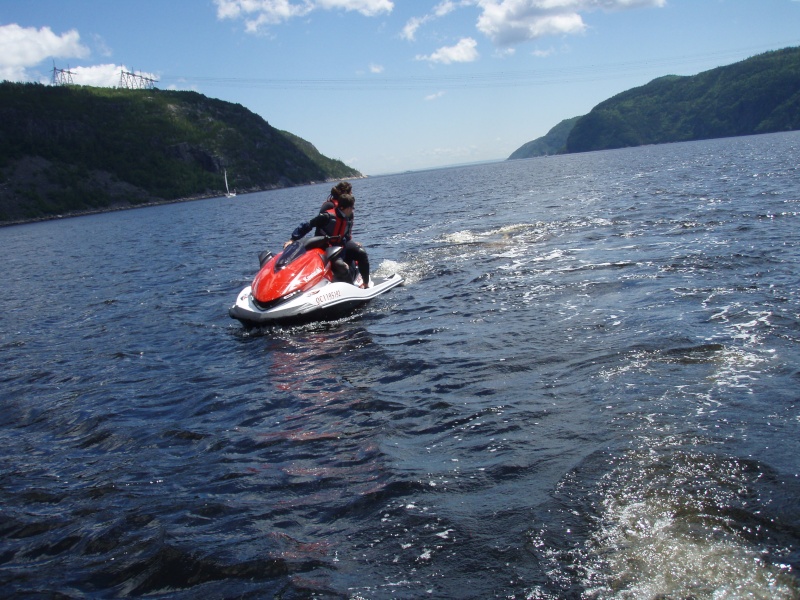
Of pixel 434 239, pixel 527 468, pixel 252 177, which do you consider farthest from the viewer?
pixel 252 177

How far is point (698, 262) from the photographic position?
12898mm

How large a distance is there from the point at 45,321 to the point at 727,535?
48.5 feet

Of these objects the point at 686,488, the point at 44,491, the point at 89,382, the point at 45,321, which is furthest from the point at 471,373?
the point at 45,321

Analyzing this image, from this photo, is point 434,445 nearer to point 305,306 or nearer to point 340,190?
point 305,306

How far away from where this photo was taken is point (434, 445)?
19.1 ft

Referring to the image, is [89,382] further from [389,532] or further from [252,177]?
[252,177]

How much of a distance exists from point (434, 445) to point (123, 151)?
152966 mm

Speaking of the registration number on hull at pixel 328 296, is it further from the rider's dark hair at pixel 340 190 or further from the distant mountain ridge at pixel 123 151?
the distant mountain ridge at pixel 123 151

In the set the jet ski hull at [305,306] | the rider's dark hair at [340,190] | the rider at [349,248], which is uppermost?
the rider's dark hair at [340,190]

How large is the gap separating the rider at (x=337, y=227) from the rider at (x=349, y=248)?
67mm

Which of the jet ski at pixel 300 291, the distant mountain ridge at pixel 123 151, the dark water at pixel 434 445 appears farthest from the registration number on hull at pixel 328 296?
the distant mountain ridge at pixel 123 151

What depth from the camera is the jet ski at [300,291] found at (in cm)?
1104

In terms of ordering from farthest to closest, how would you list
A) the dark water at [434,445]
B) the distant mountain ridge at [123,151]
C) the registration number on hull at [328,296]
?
the distant mountain ridge at [123,151]
the registration number on hull at [328,296]
the dark water at [434,445]

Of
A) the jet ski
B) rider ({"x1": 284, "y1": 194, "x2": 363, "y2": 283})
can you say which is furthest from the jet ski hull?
rider ({"x1": 284, "y1": 194, "x2": 363, "y2": 283})
